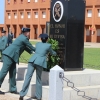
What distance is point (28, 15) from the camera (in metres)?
86.5

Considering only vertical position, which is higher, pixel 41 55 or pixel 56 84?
pixel 41 55

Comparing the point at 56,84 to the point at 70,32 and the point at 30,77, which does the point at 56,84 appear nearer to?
the point at 30,77

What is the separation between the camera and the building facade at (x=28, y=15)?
8175 cm

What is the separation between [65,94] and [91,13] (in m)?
61.5

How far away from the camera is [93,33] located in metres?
71.8

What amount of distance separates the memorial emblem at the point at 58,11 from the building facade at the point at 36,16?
187 ft

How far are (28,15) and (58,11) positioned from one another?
72550 mm

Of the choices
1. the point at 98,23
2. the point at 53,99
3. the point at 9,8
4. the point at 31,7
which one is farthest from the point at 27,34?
the point at 9,8

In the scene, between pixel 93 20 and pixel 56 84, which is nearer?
pixel 56 84

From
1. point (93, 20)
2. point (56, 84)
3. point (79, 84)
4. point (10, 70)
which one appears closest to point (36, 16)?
point (93, 20)

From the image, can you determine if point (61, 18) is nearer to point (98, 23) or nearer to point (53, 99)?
point (53, 99)

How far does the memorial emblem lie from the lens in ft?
46.1

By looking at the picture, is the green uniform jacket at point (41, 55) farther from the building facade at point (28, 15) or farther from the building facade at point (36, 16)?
the building facade at point (28, 15)

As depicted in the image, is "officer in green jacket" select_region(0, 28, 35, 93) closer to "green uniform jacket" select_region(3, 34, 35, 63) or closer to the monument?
"green uniform jacket" select_region(3, 34, 35, 63)
